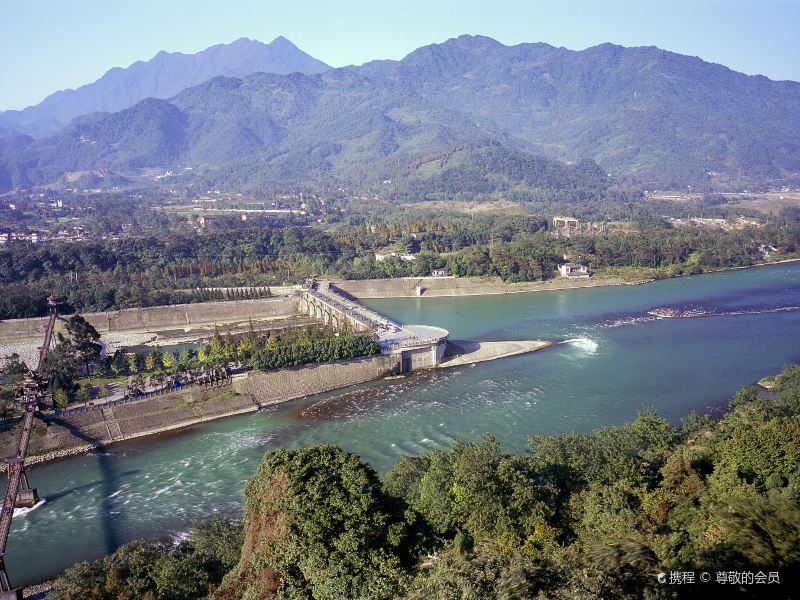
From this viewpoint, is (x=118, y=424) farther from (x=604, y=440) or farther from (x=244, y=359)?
(x=604, y=440)

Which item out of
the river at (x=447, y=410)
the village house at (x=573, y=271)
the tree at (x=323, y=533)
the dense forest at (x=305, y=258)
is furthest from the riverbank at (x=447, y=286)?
the tree at (x=323, y=533)

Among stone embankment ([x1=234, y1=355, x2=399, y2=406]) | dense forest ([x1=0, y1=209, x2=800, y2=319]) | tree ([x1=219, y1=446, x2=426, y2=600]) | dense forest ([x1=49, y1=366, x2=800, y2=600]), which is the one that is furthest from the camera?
dense forest ([x1=0, y1=209, x2=800, y2=319])

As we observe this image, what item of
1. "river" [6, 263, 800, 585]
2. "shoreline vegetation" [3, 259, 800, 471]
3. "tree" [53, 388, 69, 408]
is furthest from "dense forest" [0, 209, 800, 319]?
"tree" [53, 388, 69, 408]

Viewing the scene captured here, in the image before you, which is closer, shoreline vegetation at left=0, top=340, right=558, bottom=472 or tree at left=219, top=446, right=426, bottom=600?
tree at left=219, top=446, right=426, bottom=600

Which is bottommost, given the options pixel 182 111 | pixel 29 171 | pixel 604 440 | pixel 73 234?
pixel 604 440

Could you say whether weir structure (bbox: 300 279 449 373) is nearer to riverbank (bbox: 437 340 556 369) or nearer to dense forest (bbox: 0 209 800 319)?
riverbank (bbox: 437 340 556 369)

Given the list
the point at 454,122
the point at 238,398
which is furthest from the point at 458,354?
the point at 454,122

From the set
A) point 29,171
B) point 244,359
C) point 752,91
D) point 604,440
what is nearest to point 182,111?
point 29,171
